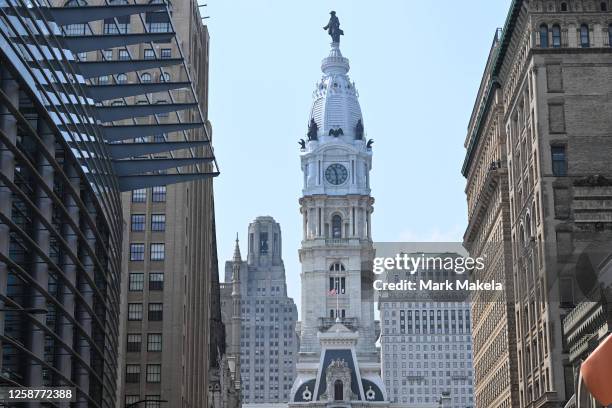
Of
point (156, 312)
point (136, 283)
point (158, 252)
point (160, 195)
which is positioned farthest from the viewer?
point (160, 195)

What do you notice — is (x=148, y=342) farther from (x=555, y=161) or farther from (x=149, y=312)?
(x=555, y=161)

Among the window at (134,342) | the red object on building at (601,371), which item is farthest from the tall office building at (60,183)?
the window at (134,342)

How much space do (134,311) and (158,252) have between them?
190 inches

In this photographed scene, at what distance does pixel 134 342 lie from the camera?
9031cm

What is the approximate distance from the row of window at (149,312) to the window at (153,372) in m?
3.50

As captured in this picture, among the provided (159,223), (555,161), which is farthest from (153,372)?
(555,161)

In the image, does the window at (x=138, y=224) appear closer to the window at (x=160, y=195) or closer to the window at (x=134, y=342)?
the window at (x=160, y=195)

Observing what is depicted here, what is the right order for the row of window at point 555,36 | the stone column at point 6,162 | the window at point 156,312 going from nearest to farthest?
the stone column at point 6,162 < the row of window at point 555,36 < the window at point 156,312

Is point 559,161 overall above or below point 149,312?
above

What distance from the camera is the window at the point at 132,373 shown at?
293 ft

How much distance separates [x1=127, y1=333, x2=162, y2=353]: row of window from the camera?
90.1 m

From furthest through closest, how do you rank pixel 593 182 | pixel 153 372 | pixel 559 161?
pixel 153 372 < pixel 559 161 < pixel 593 182

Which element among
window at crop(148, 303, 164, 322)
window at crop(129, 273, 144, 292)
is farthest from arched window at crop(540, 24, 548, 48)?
window at crop(129, 273, 144, 292)

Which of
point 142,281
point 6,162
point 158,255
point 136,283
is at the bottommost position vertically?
point 6,162
